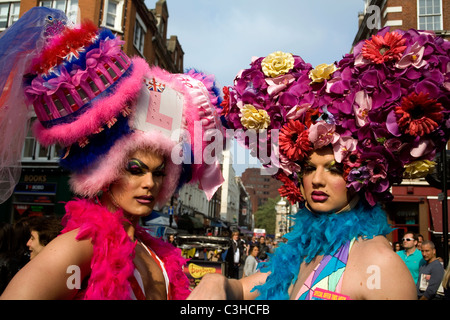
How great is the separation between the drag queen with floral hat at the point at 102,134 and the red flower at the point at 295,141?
1.57 feet

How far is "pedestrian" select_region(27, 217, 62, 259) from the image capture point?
3.62m

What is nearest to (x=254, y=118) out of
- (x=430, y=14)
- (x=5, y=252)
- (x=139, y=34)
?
(x=5, y=252)

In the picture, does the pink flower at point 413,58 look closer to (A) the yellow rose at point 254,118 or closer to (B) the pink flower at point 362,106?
(B) the pink flower at point 362,106

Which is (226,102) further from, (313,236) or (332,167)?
(313,236)

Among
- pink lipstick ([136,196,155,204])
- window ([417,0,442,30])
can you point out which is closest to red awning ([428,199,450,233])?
window ([417,0,442,30])

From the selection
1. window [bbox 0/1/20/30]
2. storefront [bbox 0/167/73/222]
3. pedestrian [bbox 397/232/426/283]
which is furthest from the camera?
window [bbox 0/1/20/30]

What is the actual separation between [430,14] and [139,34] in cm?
1418

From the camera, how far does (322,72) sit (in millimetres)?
1998

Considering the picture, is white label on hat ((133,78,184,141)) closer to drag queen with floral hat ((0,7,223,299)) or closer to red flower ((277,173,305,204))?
drag queen with floral hat ((0,7,223,299))

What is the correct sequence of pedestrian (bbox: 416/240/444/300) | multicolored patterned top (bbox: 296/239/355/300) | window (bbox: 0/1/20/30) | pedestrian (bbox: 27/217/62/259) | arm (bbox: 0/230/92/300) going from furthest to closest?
window (bbox: 0/1/20/30) < pedestrian (bbox: 416/240/444/300) < pedestrian (bbox: 27/217/62/259) < multicolored patterned top (bbox: 296/239/355/300) < arm (bbox: 0/230/92/300)

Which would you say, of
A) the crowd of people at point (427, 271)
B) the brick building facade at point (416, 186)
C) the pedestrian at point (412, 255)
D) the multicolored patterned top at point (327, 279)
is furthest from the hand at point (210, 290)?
the brick building facade at point (416, 186)

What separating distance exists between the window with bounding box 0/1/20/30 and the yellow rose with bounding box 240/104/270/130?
2003 cm

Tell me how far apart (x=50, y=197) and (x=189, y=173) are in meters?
17.2
